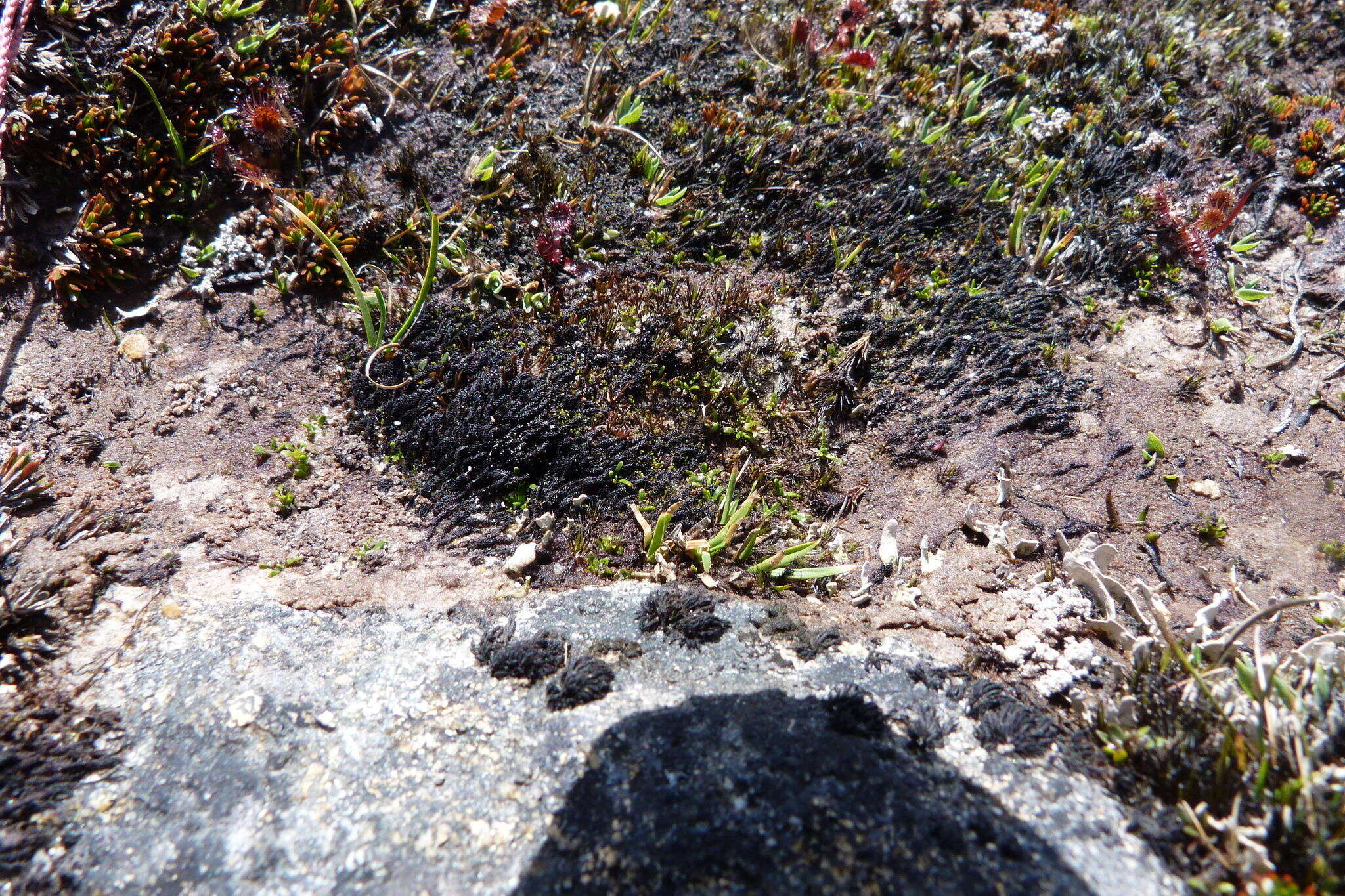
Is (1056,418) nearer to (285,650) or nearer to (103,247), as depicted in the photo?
(285,650)

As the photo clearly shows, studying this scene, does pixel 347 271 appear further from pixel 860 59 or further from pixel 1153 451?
pixel 1153 451

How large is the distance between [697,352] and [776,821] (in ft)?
8.67

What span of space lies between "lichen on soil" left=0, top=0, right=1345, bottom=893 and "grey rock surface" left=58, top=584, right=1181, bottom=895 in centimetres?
14

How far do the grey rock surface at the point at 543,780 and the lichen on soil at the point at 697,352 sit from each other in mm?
143

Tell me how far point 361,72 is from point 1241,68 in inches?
265

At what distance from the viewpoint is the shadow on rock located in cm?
219

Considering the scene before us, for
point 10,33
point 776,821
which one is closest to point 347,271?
point 10,33

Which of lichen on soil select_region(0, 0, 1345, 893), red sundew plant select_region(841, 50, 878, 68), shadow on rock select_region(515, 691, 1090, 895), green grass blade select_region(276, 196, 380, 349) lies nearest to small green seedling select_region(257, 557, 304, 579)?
lichen on soil select_region(0, 0, 1345, 893)

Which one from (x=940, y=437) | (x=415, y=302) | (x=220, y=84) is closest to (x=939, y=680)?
(x=940, y=437)

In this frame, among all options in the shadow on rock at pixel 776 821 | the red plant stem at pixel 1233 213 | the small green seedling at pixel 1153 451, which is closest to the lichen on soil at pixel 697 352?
the small green seedling at pixel 1153 451

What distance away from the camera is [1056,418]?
4.07m

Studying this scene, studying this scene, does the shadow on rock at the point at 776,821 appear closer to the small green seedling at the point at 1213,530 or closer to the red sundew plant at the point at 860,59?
the small green seedling at the point at 1213,530

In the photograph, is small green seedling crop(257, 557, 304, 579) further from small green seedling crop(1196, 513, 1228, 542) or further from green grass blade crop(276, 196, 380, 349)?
small green seedling crop(1196, 513, 1228, 542)

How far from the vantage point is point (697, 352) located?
4207 millimetres
